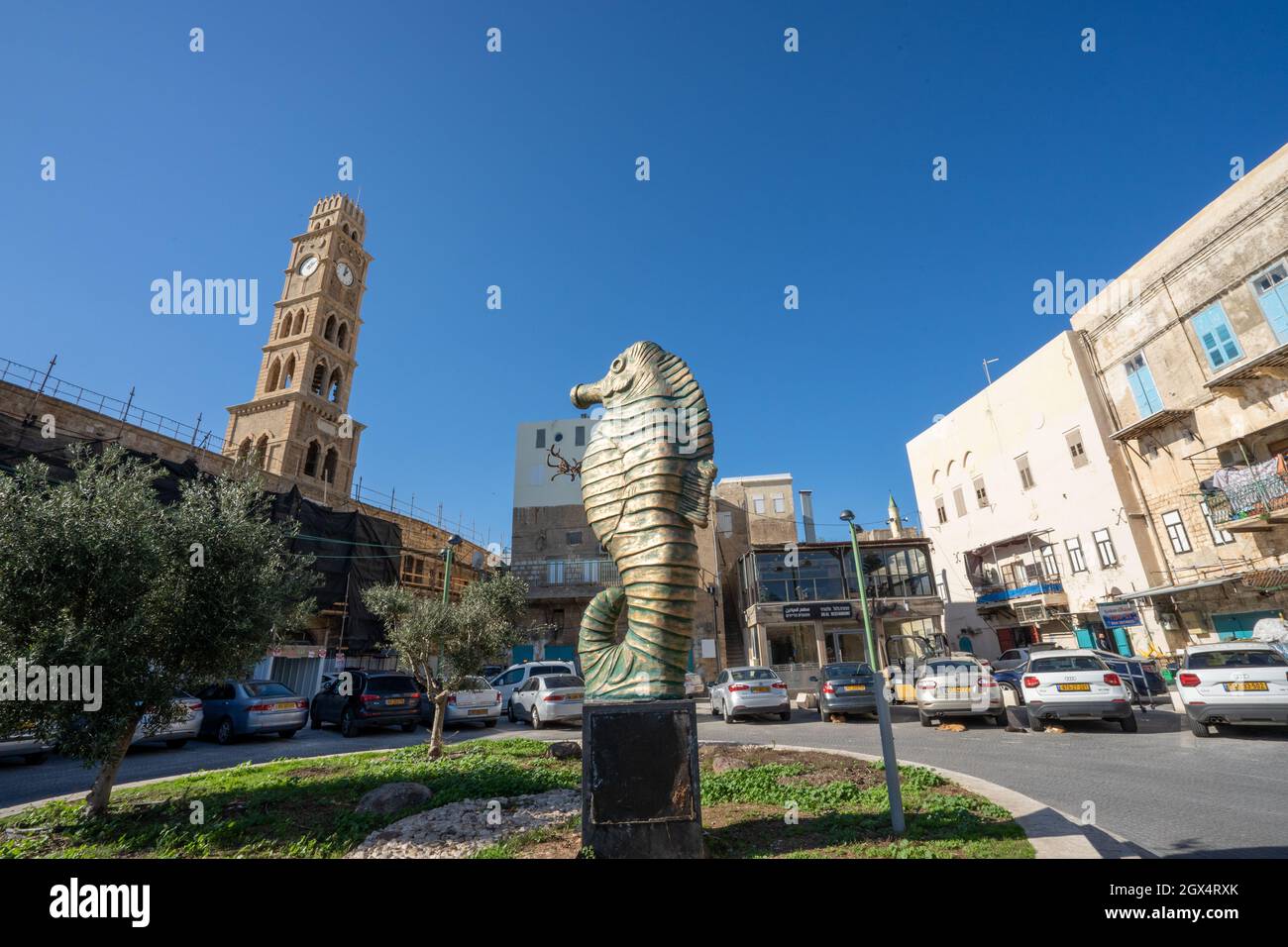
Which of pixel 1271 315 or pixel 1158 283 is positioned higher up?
pixel 1158 283

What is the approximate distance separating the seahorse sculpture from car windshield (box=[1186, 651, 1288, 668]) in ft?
35.6

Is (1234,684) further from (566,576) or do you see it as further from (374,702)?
(566,576)

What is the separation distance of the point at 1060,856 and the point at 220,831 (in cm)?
699

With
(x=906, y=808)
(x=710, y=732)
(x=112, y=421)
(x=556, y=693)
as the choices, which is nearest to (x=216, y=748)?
(x=556, y=693)

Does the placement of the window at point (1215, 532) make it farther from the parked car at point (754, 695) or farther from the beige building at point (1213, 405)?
the parked car at point (754, 695)

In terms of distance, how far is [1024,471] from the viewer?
27.3 meters

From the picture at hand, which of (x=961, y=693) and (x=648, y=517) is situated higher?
(x=648, y=517)

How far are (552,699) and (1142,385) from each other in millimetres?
25013

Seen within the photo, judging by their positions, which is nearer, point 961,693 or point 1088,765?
point 1088,765

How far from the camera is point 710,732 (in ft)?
44.4

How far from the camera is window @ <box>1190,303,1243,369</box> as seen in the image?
19078 mm

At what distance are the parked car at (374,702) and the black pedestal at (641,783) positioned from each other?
1212 cm

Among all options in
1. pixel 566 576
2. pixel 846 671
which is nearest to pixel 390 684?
pixel 846 671
